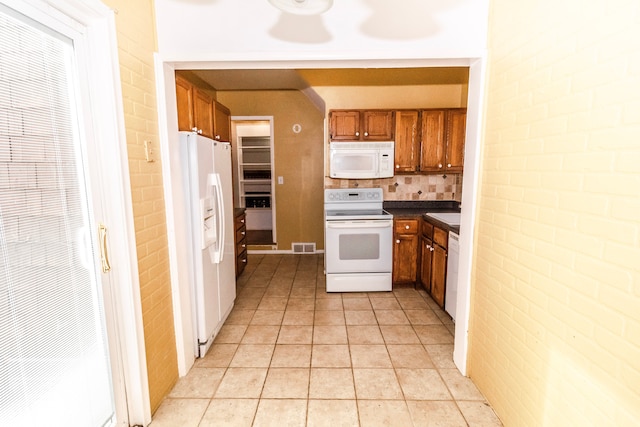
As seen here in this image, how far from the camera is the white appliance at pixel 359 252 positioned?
3.47 m

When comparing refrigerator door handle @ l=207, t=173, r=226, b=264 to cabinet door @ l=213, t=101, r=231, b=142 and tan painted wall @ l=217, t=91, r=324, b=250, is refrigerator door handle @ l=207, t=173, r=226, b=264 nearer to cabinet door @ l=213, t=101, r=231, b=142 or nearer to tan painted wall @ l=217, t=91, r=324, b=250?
cabinet door @ l=213, t=101, r=231, b=142

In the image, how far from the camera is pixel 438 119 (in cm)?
373

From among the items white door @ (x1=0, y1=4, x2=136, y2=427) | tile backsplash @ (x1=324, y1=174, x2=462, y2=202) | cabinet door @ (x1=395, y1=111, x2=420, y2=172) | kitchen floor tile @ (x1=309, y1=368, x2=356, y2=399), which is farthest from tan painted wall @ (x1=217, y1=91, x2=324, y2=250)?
white door @ (x1=0, y1=4, x2=136, y2=427)

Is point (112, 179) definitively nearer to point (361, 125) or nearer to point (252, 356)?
point (252, 356)

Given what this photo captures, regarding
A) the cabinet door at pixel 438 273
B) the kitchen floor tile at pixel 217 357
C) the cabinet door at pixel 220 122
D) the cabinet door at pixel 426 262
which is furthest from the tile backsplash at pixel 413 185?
the kitchen floor tile at pixel 217 357

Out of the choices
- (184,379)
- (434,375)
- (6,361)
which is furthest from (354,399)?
(6,361)

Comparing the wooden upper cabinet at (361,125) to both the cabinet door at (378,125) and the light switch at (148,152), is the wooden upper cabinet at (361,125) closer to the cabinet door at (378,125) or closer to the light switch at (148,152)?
the cabinet door at (378,125)

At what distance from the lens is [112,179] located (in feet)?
4.84

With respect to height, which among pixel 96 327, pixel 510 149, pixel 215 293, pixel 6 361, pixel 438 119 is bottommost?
pixel 215 293

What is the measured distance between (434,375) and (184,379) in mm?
1689

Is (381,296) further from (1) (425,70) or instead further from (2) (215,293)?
(1) (425,70)

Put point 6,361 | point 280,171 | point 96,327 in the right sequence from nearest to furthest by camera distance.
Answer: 1. point 6,361
2. point 96,327
3. point 280,171

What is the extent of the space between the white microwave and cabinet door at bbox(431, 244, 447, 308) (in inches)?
44.9

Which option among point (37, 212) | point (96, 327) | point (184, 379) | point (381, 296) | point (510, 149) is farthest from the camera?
point (381, 296)
